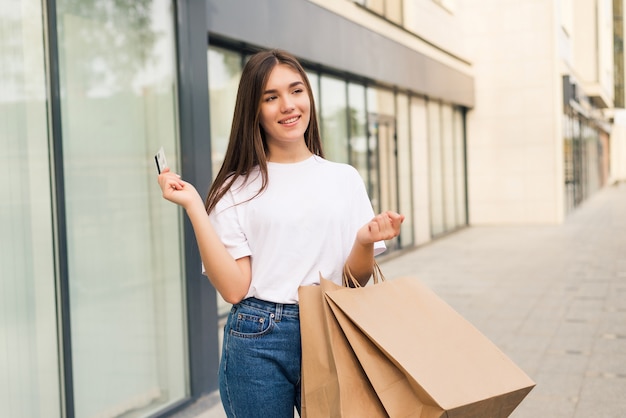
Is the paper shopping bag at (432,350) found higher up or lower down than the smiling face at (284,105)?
lower down

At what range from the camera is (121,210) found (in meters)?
4.30

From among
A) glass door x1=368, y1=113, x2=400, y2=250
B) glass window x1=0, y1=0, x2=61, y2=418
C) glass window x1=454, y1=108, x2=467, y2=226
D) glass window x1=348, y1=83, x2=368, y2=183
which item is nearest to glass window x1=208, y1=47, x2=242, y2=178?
glass window x1=348, y1=83, x2=368, y2=183

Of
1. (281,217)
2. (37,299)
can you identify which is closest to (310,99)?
(281,217)

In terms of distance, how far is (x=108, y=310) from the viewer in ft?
13.6

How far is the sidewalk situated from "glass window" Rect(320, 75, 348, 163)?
1.89 m

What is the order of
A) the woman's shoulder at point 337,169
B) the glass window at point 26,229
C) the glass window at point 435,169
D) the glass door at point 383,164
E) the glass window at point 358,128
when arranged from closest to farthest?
the woman's shoulder at point 337,169 < the glass window at point 26,229 < the glass window at point 358,128 < the glass door at point 383,164 < the glass window at point 435,169

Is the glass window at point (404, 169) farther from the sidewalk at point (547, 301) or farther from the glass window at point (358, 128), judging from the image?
the glass window at point (358, 128)

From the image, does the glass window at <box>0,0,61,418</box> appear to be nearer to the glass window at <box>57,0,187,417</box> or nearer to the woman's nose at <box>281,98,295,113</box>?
the glass window at <box>57,0,187,417</box>

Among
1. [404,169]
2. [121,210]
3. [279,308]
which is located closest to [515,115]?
[404,169]

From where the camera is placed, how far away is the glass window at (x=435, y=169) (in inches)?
589

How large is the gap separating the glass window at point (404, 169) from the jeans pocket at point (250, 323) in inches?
435

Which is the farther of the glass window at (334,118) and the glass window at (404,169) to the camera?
the glass window at (404,169)

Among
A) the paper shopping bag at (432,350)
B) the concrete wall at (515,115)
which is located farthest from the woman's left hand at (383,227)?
the concrete wall at (515,115)

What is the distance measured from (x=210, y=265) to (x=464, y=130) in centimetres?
1677
